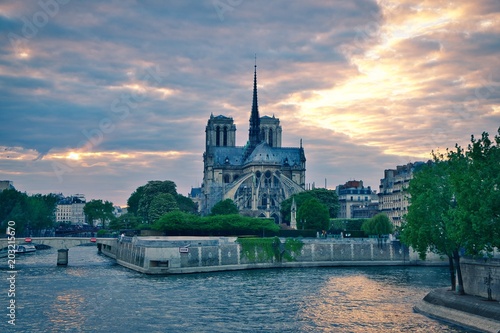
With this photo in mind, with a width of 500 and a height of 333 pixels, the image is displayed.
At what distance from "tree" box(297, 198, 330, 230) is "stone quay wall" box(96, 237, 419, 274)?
59.9 feet

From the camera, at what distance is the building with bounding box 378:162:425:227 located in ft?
371

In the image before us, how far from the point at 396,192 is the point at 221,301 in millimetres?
73557

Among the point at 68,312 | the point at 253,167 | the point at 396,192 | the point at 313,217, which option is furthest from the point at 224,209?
the point at 68,312

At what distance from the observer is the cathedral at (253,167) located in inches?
5655

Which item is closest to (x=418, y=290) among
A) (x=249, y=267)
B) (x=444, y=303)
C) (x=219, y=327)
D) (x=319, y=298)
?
(x=319, y=298)

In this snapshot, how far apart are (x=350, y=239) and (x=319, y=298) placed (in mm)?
36213

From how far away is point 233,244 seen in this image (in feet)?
252

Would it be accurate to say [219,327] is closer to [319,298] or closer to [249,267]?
[319,298]

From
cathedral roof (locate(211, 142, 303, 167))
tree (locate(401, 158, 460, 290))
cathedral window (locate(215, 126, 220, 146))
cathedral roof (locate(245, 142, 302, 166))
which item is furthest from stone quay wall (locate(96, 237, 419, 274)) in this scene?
cathedral window (locate(215, 126, 220, 146))

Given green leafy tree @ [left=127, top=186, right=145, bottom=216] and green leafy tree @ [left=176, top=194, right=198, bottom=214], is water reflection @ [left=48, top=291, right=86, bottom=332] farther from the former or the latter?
green leafy tree @ [left=127, top=186, right=145, bottom=216]

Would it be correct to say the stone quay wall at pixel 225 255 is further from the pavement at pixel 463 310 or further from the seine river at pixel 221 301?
the pavement at pixel 463 310

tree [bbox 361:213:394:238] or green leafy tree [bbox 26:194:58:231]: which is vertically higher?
green leafy tree [bbox 26:194:58:231]

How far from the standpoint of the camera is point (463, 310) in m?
A: 38.1

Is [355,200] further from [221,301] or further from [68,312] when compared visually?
[68,312]
